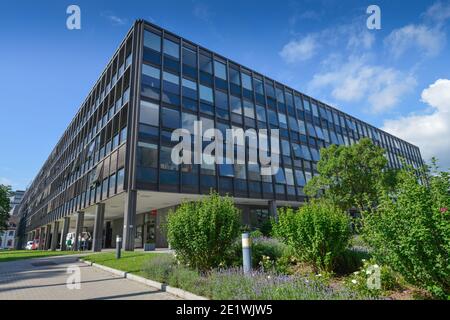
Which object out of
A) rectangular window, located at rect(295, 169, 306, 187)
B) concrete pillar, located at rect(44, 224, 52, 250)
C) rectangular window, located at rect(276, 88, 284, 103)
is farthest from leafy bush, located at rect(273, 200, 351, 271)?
concrete pillar, located at rect(44, 224, 52, 250)

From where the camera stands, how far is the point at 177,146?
2416 centimetres

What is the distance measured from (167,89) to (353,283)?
22739mm

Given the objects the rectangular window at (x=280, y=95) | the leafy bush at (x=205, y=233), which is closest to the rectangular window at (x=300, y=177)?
the rectangular window at (x=280, y=95)

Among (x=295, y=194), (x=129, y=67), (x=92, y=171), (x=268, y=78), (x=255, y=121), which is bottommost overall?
(x=295, y=194)

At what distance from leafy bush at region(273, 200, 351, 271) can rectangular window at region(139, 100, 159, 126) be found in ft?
57.5

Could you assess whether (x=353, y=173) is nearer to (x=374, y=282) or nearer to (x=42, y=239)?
(x=374, y=282)

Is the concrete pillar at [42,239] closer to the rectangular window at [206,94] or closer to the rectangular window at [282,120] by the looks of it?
the rectangular window at [206,94]

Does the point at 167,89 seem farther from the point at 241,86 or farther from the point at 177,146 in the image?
the point at 241,86

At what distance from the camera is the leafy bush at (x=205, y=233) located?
857 cm

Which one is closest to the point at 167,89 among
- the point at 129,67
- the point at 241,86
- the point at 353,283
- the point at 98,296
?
the point at 129,67

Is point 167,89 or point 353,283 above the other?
point 167,89

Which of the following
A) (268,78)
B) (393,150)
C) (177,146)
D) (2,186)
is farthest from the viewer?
(2,186)

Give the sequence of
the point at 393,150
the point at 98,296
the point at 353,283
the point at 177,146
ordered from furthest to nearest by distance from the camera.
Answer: the point at 393,150, the point at 177,146, the point at 98,296, the point at 353,283
